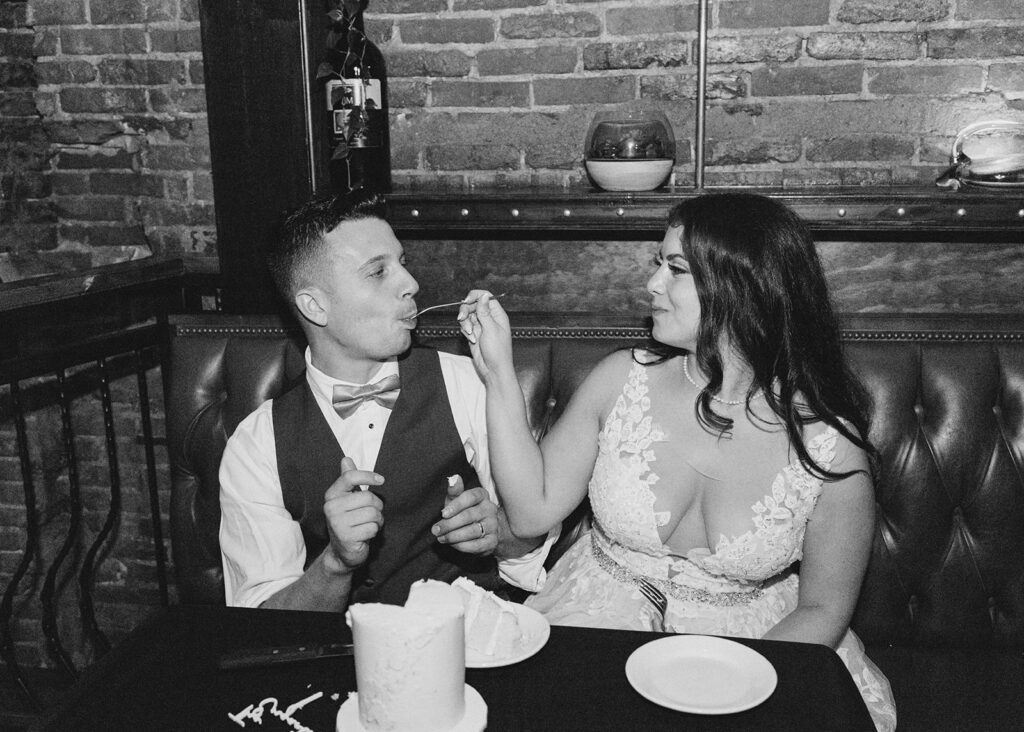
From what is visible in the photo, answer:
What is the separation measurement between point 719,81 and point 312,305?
1.41 meters

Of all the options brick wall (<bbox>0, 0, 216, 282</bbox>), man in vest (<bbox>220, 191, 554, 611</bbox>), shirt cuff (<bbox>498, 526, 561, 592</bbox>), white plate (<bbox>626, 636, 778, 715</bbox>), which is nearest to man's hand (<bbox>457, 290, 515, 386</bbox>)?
man in vest (<bbox>220, 191, 554, 611</bbox>)

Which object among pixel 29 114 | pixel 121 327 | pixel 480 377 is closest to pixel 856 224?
pixel 480 377

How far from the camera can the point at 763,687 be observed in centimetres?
110

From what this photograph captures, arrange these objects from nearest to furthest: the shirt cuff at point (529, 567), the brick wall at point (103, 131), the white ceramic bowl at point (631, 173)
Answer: the shirt cuff at point (529, 567)
the white ceramic bowl at point (631, 173)
the brick wall at point (103, 131)

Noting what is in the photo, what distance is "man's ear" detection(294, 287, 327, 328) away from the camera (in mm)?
1894

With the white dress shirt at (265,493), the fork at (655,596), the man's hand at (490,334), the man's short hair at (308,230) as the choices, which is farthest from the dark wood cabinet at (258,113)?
the fork at (655,596)

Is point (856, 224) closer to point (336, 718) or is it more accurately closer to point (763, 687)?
point (763, 687)

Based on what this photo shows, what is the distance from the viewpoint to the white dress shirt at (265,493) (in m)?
1.82

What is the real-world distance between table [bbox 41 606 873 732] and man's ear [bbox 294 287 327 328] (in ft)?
2.51

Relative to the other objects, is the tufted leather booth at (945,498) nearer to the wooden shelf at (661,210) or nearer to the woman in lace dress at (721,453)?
the woman in lace dress at (721,453)

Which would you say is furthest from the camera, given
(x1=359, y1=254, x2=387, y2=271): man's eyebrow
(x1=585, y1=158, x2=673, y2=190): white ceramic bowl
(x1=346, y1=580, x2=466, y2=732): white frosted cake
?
(x1=585, y1=158, x2=673, y2=190): white ceramic bowl

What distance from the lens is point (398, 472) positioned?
189 cm

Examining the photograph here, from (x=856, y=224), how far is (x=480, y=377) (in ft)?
3.48

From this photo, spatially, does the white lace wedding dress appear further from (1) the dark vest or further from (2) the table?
(2) the table
